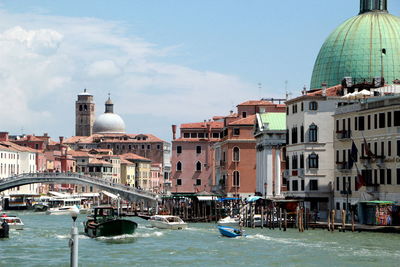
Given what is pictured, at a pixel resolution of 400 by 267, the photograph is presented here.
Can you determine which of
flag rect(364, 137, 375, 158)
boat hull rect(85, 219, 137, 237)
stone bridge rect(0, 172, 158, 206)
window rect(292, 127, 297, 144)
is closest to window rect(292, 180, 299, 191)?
window rect(292, 127, 297, 144)

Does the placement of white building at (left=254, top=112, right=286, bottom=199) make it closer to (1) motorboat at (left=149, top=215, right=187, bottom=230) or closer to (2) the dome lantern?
(1) motorboat at (left=149, top=215, right=187, bottom=230)

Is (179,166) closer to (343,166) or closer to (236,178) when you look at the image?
(236,178)

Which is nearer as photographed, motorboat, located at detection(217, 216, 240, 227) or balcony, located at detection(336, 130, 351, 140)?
balcony, located at detection(336, 130, 351, 140)

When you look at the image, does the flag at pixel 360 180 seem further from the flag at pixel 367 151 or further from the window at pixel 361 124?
the window at pixel 361 124

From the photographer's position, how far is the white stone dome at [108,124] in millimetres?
169375

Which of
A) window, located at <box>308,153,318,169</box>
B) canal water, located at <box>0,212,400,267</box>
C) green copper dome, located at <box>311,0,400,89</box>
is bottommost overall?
canal water, located at <box>0,212,400,267</box>

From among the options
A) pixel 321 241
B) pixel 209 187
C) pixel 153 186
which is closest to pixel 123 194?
pixel 209 187

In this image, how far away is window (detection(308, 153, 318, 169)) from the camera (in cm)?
5234

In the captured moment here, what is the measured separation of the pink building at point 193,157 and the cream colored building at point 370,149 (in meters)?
31.1

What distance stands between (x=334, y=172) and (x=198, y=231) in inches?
271

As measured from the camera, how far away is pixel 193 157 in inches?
3236

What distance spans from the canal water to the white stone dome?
397 feet

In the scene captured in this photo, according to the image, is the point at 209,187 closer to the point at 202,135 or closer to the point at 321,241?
the point at 202,135

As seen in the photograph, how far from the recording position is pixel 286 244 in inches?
1561
